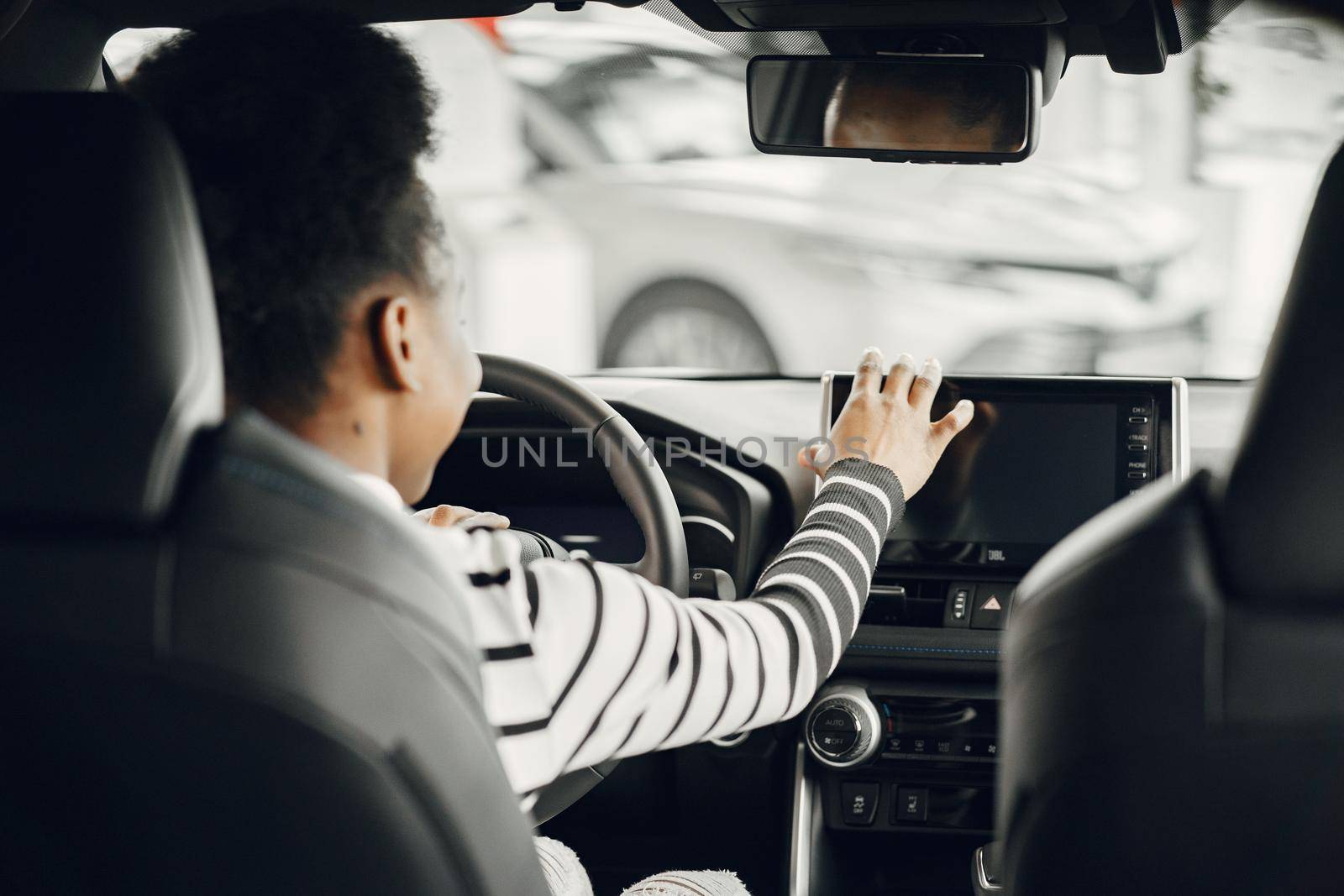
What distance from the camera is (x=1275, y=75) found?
359cm

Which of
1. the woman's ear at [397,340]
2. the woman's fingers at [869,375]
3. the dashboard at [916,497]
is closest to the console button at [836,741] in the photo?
the dashboard at [916,497]

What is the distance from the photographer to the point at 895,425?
5.80ft

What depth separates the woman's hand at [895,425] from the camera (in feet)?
5.68

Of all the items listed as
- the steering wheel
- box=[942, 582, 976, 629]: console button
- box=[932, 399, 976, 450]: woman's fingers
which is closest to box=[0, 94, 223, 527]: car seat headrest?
box=[932, 399, 976, 450]: woman's fingers

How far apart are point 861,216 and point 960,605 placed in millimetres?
1892

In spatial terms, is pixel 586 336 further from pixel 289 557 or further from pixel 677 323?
pixel 289 557

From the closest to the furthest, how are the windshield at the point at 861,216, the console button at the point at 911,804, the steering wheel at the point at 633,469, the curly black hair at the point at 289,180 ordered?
the curly black hair at the point at 289,180, the steering wheel at the point at 633,469, the console button at the point at 911,804, the windshield at the point at 861,216

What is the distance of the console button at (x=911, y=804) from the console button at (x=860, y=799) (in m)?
0.04

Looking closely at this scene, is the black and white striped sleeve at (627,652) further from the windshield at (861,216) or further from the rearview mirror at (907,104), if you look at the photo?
→ the windshield at (861,216)

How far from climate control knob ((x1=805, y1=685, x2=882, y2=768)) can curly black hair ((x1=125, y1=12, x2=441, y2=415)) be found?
1482mm

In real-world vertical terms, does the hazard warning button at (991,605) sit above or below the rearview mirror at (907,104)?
below

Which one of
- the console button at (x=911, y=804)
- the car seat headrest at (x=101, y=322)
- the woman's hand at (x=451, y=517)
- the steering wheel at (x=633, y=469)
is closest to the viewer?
Result: the car seat headrest at (x=101, y=322)

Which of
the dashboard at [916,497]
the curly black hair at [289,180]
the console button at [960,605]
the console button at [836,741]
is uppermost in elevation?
the curly black hair at [289,180]

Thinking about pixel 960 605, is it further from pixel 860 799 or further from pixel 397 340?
pixel 397 340
